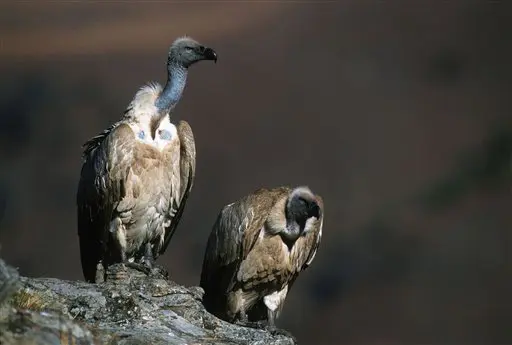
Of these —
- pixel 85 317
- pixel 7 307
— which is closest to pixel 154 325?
pixel 85 317

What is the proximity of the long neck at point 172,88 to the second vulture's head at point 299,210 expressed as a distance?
1380 millimetres

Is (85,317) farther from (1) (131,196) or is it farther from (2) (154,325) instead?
(1) (131,196)

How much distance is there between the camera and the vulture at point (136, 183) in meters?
12.4

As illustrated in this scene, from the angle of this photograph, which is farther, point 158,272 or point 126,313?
point 158,272

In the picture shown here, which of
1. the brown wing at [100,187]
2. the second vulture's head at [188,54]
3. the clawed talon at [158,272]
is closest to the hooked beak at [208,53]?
the second vulture's head at [188,54]

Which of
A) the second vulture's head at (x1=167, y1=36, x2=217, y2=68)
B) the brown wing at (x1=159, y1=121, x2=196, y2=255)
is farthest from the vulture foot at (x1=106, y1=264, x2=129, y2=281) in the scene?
the second vulture's head at (x1=167, y1=36, x2=217, y2=68)

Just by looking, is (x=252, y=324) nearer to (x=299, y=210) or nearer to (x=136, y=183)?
(x=299, y=210)

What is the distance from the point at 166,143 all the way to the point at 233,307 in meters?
1.58

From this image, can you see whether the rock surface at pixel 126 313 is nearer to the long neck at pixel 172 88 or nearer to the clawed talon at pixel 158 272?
the clawed talon at pixel 158 272

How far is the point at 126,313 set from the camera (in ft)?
33.4

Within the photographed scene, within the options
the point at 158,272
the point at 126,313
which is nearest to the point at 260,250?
the point at 158,272

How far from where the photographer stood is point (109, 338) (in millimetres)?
9391

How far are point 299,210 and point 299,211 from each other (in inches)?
0.5

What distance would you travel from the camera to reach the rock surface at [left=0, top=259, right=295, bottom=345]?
882 cm
